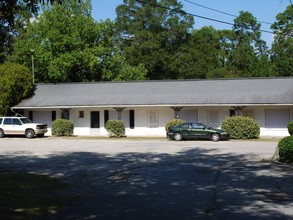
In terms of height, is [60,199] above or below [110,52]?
below

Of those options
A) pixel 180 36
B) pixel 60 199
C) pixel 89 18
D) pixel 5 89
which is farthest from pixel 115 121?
pixel 180 36

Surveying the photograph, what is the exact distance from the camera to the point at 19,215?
9.19 meters

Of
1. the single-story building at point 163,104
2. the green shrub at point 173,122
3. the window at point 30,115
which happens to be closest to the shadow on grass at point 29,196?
the green shrub at point 173,122

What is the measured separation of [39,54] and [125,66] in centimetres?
1225

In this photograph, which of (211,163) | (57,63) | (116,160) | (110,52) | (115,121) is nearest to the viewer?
(211,163)

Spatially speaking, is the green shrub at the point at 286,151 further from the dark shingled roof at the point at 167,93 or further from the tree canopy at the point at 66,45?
the tree canopy at the point at 66,45

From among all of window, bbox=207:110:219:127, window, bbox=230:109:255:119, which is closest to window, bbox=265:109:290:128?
window, bbox=230:109:255:119

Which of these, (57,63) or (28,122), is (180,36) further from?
(28,122)

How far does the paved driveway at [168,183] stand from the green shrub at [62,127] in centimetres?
1678

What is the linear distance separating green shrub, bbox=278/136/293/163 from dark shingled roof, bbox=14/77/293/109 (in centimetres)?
1922

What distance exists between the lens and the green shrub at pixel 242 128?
3553cm

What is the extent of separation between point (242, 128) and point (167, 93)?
940cm

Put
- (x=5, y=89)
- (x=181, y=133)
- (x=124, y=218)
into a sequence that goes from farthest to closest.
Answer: (x=5, y=89)
(x=181, y=133)
(x=124, y=218)

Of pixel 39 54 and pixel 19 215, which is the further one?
pixel 39 54
